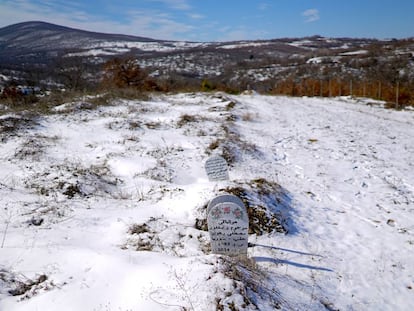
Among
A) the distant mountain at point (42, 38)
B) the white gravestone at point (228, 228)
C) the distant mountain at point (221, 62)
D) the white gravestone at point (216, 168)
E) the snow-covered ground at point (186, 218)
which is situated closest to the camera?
the snow-covered ground at point (186, 218)

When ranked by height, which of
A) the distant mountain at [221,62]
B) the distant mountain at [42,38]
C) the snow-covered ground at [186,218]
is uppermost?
the distant mountain at [42,38]

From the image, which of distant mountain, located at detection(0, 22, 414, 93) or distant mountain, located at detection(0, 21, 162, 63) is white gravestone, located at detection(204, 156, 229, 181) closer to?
distant mountain, located at detection(0, 22, 414, 93)

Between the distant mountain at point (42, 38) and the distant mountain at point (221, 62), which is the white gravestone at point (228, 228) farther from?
the distant mountain at point (42, 38)

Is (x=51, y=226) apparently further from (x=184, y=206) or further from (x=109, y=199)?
(x=184, y=206)

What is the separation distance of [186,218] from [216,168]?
48.7 inches

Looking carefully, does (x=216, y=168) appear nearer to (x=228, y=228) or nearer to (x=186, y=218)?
(x=186, y=218)

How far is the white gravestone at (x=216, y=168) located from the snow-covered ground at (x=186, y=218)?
183 mm

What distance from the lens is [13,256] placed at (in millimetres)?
3812

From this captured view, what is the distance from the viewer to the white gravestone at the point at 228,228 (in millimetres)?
3867

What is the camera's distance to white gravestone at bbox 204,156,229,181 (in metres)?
6.09

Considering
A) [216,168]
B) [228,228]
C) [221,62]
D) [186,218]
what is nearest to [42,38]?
[221,62]

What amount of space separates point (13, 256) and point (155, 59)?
105 m

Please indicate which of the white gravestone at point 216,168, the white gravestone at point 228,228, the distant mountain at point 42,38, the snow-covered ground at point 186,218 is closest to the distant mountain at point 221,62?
the distant mountain at point 42,38

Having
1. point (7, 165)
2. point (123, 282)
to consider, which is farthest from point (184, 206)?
point (7, 165)
